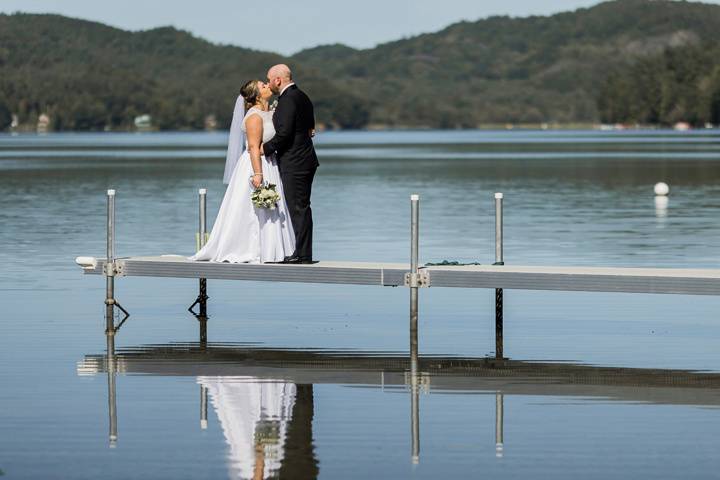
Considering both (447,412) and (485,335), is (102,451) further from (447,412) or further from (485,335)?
(485,335)

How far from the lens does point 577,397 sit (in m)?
12.9

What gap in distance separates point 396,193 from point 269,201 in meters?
38.0

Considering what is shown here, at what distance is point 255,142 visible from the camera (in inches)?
717

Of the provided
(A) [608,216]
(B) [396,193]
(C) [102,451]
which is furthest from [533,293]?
(B) [396,193]

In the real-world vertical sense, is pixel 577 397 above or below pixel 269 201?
below

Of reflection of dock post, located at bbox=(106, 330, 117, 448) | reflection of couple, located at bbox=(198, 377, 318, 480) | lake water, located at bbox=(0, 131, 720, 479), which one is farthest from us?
reflection of dock post, located at bbox=(106, 330, 117, 448)

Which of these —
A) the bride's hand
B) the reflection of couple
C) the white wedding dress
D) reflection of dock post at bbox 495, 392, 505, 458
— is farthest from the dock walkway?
the reflection of couple

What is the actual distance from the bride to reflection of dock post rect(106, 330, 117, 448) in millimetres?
1631

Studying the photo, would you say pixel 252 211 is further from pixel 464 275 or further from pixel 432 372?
pixel 432 372

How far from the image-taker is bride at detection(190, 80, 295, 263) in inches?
719

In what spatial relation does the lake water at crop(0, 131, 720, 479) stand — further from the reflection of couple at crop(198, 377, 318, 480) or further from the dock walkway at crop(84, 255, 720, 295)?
the dock walkway at crop(84, 255, 720, 295)

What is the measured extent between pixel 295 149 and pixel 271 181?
0.46 metres

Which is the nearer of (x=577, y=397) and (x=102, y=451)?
(x=102, y=451)

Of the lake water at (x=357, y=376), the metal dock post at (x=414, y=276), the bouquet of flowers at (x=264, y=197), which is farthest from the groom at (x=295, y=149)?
the metal dock post at (x=414, y=276)
